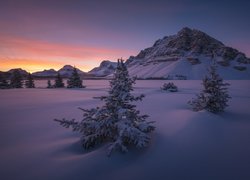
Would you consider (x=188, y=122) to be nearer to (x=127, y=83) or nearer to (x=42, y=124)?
(x=127, y=83)

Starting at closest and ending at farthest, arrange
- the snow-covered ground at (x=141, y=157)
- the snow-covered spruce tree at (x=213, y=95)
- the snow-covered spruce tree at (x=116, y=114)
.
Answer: the snow-covered ground at (x=141, y=157)
the snow-covered spruce tree at (x=116, y=114)
the snow-covered spruce tree at (x=213, y=95)

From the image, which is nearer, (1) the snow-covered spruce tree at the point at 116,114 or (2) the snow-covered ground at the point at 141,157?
(2) the snow-covered ground at the point at 141,157

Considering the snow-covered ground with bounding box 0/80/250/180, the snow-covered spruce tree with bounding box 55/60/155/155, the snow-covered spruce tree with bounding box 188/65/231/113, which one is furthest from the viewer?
the snow-covered spruce tree with bounding box 188/65/231/113

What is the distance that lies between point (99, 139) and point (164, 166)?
9.03 feet

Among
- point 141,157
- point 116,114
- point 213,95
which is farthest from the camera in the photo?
point 213,95

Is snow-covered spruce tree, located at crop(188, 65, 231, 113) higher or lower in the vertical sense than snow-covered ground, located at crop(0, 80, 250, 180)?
higher

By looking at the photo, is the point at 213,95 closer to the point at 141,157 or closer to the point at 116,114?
the point at 141,157

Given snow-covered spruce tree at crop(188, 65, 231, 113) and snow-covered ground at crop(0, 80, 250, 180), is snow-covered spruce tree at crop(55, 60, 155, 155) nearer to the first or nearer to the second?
snow-covered ground at crop(0, 80, 250, 180)

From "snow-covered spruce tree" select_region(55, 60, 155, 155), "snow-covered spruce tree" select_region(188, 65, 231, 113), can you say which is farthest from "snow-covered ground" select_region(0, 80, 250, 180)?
"snow-covered spruce tree" select_region(188, 65, 231, 113)

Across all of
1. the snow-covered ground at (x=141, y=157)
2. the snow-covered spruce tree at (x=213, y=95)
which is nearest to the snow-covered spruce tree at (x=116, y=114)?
the snow-covered ground at (x=141, y=157)

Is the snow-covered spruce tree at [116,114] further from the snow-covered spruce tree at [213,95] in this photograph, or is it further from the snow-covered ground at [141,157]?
the snow-covered spruce tree at [213,95]

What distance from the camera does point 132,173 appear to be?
499 cm

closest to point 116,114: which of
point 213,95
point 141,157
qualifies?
point 141,157

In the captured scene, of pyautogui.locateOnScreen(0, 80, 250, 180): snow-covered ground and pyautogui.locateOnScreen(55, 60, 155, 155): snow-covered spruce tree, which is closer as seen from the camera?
pyautogui.locateOnScreen(0, 80, 250, 180): snow-covered ground
